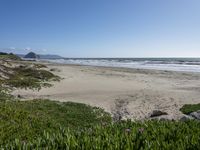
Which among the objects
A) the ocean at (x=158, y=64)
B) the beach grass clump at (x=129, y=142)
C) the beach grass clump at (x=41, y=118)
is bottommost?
the ocean at (x=158, y=64)

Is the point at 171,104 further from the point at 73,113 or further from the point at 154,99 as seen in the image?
the point at 73,113

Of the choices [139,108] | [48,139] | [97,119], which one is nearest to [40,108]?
[97,119]

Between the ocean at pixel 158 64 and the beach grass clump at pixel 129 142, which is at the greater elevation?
the beach grass clump at pixel 129 142

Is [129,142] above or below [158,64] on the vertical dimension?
above

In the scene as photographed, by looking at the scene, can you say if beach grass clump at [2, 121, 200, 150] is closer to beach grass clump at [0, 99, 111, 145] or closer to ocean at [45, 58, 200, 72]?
beach grass clump at [0, 99, 111, 145]

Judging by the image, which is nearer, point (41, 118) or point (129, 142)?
point (129, 142)

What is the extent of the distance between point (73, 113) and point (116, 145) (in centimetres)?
805

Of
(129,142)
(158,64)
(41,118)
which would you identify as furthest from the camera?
(158,64)

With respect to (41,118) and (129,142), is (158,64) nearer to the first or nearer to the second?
(41,118)

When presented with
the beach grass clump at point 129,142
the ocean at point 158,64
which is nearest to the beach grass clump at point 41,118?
the beach grass clump at point 129,142

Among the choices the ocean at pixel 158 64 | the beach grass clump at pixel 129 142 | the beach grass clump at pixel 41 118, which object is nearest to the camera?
the beach grass clump at pixel 129 142

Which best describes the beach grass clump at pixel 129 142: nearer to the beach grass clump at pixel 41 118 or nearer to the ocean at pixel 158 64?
the beach grass clump at pixel 41 118

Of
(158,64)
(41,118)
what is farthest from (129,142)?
(158,64)

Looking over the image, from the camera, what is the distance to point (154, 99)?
1788 centimetres
